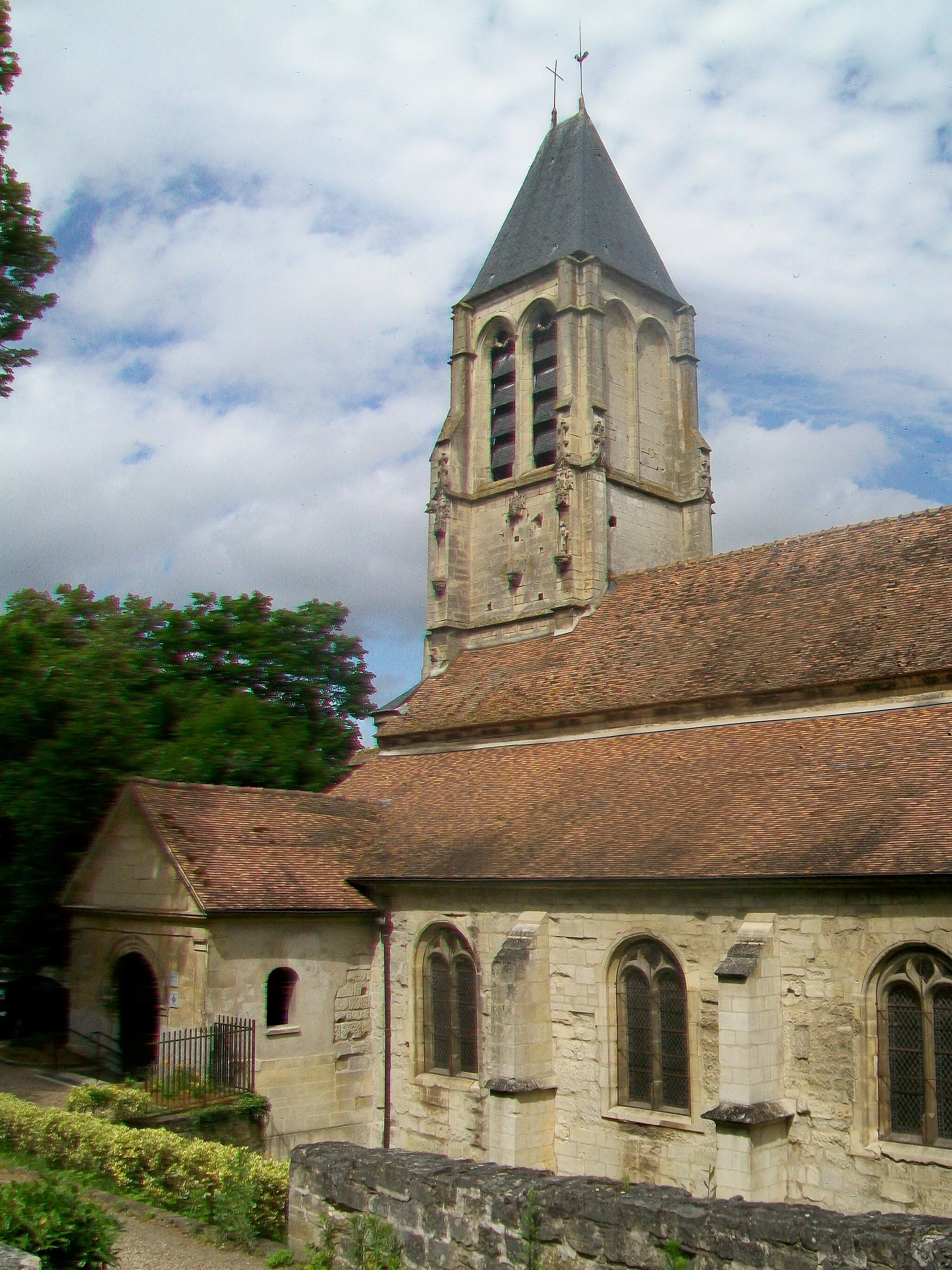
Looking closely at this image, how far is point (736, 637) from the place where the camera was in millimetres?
21203

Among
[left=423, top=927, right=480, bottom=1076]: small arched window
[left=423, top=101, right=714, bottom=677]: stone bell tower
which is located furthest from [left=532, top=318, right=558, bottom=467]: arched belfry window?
[left=423, top=927, right=480, bottom=1076]: small arched window

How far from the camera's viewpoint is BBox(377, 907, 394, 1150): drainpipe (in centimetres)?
1892

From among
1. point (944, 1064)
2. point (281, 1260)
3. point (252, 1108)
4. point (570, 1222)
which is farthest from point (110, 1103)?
point (944, 1064)

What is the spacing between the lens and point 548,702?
22.8 metres

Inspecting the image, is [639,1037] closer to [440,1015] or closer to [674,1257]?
[440,1015]

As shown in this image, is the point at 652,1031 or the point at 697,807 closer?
the point at 652,1031

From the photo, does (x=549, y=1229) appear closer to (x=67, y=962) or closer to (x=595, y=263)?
(x=67, y=962)

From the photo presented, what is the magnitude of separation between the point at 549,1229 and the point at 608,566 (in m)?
19.4

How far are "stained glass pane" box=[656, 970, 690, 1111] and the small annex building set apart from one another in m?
5.95

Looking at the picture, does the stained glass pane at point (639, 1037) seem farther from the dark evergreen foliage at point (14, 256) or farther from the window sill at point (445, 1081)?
the dark evergreen foliage at point (14, 256)

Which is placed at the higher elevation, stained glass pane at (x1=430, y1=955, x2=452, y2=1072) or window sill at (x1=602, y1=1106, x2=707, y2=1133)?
stained glass pane at (x1=430, y1=955, x2=452, y2=1072)

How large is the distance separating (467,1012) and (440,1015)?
0.70 meters

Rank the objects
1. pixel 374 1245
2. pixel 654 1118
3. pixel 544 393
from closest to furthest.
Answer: pixel 374 1245 → pixel 654 1118 → pixel 544 393

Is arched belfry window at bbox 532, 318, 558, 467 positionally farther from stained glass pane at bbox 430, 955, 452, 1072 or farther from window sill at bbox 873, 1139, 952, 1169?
window sill at bbox 873, 1139, 952, 1169
